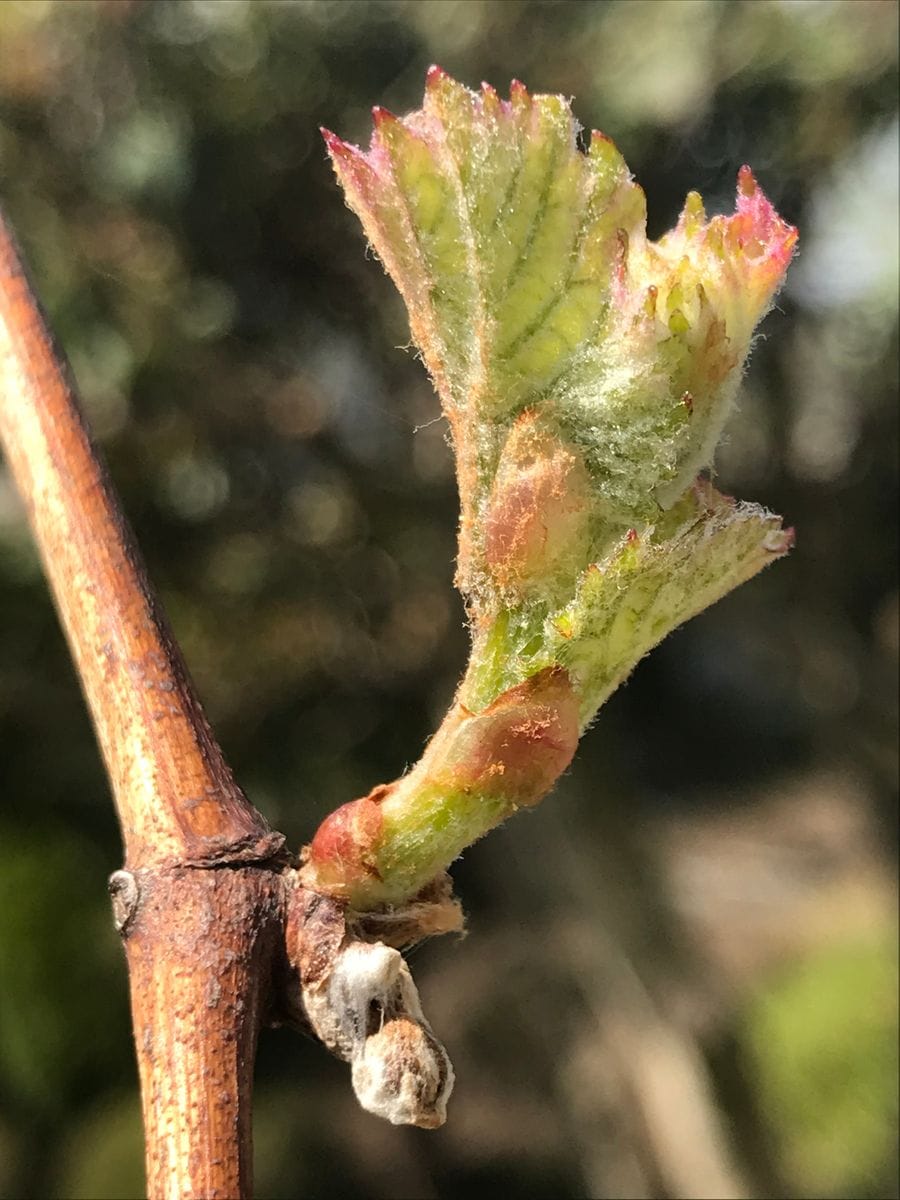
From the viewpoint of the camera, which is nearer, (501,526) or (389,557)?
(501,526)

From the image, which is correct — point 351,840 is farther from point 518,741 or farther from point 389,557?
point 389,557

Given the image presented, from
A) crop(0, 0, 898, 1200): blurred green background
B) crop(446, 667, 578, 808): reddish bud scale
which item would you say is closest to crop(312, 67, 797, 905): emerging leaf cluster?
crop(446, 667, 578, 808): reddish bud scale

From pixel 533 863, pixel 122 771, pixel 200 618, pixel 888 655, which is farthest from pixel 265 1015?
pixel 888 655

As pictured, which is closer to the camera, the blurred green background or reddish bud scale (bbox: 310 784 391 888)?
reddish bud scale (bbox: 310 784 391 888)

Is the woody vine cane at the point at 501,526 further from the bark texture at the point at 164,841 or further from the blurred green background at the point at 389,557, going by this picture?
the blurred green background at the point at 389,557

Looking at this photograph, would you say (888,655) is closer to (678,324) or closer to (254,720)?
(254,720)

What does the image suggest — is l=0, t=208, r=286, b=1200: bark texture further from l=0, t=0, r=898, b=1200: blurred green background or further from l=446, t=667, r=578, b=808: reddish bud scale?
l=0, t=0, r=898, b=1200: blurred green background

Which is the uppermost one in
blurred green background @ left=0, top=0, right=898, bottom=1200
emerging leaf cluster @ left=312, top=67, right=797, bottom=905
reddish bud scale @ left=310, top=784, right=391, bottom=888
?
blurred green background @ left=0, top=0, right=898, bottom=1200

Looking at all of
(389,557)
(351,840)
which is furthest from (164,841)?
(389,557)

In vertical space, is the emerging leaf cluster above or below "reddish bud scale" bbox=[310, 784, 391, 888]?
above
